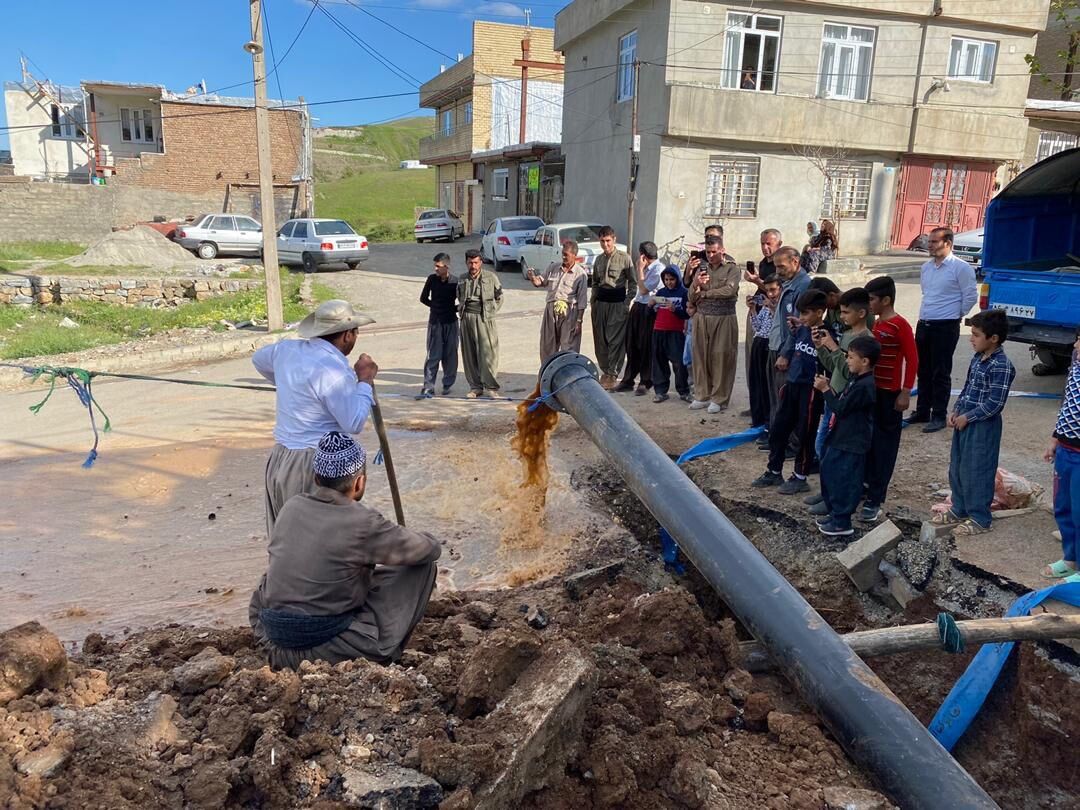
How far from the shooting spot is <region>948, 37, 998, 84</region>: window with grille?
20.6 metres

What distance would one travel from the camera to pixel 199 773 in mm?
2545

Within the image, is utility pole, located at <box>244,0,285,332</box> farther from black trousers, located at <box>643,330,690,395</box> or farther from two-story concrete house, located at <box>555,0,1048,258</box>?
two-story concrete house, located at <box>555,0,1048,258</box>

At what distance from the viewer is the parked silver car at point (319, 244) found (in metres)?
22.4

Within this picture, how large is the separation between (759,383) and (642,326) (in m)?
2.04

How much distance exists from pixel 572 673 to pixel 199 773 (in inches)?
48.7

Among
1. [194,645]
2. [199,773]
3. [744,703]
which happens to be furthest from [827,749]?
[194,645]

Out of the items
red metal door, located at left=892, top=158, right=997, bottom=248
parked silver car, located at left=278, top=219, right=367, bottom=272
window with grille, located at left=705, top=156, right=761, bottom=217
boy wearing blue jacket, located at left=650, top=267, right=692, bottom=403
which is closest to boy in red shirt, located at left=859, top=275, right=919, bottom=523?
boy wearing blue jacket, located at left=650, top=267, right=692, bottom=403

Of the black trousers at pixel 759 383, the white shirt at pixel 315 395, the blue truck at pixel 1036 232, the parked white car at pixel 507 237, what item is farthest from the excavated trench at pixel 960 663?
the parked white car at pixel 507 237

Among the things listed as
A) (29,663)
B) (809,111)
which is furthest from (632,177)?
(29,663)

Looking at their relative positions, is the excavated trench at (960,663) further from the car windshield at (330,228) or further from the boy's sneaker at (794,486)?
the car windshield at (330,228)

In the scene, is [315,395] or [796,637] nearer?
[796,637]

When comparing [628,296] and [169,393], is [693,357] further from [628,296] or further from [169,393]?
[169,393]

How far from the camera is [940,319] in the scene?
6980mm

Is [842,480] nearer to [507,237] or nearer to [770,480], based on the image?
[770,480]
